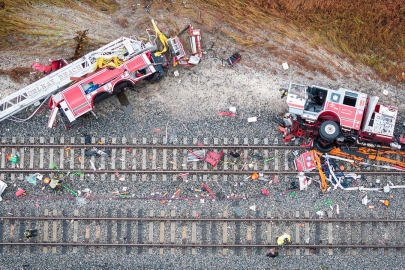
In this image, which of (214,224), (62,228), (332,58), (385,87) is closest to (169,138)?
(214,224)

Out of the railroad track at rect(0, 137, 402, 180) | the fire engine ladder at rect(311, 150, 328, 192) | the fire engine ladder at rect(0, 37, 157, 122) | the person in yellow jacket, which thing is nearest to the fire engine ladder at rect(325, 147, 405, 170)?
the fire engine ladder at rect(311, 150, 328, 192)

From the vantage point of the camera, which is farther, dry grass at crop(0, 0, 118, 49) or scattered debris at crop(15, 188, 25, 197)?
dry grass at crop(0, 0, 118, 49)

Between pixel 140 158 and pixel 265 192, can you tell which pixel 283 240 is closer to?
pixel 265 192

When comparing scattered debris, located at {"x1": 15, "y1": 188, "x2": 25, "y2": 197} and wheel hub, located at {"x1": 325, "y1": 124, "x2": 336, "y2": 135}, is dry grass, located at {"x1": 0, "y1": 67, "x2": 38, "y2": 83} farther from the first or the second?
wheel hub, located at {"x1": 325, "y1": 124, "x2": 336, "y2": 135}

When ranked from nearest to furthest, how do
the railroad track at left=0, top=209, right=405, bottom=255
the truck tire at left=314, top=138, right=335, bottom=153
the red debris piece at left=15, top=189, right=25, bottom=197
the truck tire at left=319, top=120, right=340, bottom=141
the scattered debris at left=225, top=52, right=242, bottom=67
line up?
the truck tire at left=319, top=120, right=340, bottom=141
the railroad track at left=0, top=209, right=405, bottom=255
the truck tire at left=314, top=138, right=335, bottom=153
the red debris piece at left=15, top=189, right=25, bottom=197
the scattered debris at left=225, top=52, right=242, bottom=67

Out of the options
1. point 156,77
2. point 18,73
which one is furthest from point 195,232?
point 18,73

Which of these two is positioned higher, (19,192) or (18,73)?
(18,73)

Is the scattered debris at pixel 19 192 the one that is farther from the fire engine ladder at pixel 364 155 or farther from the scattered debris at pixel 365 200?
the scattered debris at pixel 365 200
